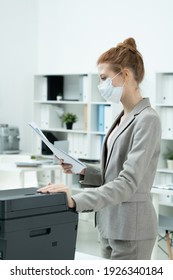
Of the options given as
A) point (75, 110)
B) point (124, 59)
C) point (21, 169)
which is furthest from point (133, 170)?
point (75, 110)

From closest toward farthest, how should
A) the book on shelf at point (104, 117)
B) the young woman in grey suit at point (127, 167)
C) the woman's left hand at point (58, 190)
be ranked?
the woman's left hand at point (58, 190), the young woman in grey suit at point (127, 167), the book on shelf at point (104, 117)

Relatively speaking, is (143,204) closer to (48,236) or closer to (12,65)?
(48,236)

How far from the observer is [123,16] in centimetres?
664

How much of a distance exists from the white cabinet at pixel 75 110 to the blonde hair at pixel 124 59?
427cm

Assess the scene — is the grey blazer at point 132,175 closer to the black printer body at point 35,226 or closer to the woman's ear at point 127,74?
the woman's ear at point 127,74

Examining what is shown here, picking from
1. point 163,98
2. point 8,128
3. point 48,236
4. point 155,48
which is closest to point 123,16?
point 155,48

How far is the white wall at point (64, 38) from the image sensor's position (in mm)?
6367

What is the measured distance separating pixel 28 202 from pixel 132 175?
516 mm

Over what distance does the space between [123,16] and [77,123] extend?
1574mm

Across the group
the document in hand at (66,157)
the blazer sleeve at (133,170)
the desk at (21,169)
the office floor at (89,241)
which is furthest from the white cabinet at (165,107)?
the blazer sleeve at (133,170)

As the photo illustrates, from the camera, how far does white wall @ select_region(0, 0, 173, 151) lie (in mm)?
6367

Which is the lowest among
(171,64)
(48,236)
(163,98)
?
(48,236)

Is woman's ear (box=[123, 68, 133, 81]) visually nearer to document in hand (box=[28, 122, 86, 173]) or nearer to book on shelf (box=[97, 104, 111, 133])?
document in hand (box=[28, 122, 86, 173])
